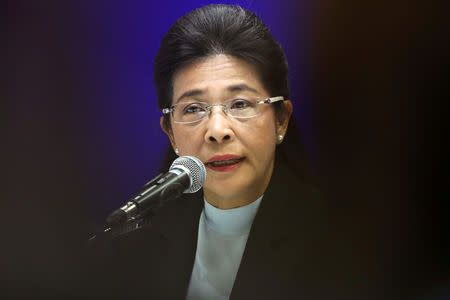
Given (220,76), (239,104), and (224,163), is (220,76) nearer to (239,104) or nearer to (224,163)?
(239,104)

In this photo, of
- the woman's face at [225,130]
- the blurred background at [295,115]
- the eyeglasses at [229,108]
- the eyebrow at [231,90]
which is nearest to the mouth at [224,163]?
the woman's face at [225,130]

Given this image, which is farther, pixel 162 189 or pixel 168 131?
pixel 168 131

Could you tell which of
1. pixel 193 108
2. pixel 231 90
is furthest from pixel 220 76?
pixel 193 108

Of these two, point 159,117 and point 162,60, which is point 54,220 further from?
point 162,60

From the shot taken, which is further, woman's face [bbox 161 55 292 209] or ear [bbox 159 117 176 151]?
ear [bbox 159 117 176 151]

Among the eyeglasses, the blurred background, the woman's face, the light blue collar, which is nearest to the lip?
the woman's face

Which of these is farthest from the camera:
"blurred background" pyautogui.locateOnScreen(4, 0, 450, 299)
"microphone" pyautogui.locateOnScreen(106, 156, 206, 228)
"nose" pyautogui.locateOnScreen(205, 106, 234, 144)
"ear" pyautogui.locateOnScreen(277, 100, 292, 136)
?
"ear" pyautogui.locateOnScreen(277, 100, 292, 136)

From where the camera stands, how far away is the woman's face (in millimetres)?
1714

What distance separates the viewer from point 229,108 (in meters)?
1.74

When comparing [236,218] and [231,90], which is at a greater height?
[231,90]

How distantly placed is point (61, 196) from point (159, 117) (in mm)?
578

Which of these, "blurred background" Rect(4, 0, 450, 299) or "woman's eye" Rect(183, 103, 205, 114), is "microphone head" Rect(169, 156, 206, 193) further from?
"blurred background" Rect(4, 0, 450, 299)

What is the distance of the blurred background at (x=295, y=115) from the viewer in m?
1.79

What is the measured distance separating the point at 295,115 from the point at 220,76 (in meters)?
0.41
